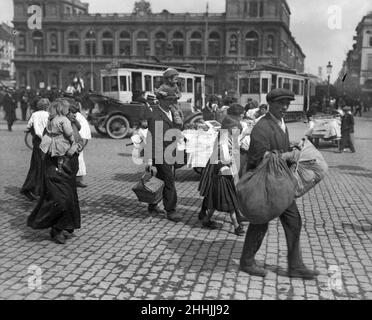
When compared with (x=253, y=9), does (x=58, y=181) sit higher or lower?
lower

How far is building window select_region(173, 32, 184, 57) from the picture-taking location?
6881cm

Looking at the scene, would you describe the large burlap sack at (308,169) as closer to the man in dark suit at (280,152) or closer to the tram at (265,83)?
the man in dark suit at (280,152)

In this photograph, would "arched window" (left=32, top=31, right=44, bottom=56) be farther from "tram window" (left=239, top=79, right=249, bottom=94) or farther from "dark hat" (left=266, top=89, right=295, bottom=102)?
"dark hat" (left=266, top=89, right=295, bottom=102)

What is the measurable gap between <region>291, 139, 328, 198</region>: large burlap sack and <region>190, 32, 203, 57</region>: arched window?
217 ft

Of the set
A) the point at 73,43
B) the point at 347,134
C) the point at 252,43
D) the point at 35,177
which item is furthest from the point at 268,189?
the point at 73,43

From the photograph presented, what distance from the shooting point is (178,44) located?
227ft

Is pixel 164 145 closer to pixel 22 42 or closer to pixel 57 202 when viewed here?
pixel 57 202

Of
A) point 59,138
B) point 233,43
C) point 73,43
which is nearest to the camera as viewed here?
point 59,138

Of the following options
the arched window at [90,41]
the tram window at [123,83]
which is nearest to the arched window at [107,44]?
the arched window at [90,41]

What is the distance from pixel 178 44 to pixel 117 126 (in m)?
54.7

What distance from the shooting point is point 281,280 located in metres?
4.15

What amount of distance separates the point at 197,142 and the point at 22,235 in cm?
369

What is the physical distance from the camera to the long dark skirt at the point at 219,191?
5.60 metres
